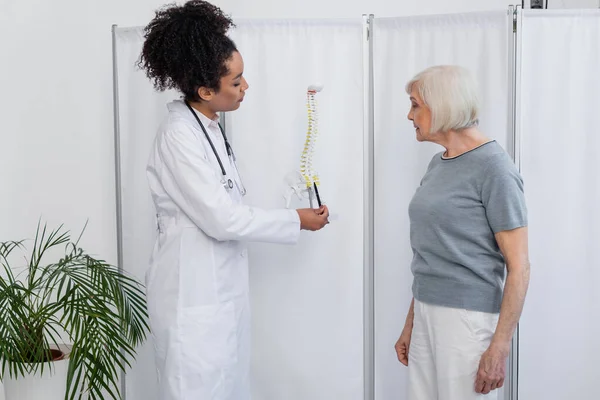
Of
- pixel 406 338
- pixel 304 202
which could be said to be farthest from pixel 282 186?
pixel 406 338

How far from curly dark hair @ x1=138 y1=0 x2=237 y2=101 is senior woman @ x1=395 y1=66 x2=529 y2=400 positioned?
573 millimetres

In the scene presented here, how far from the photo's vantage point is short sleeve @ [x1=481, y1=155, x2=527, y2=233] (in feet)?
6.06

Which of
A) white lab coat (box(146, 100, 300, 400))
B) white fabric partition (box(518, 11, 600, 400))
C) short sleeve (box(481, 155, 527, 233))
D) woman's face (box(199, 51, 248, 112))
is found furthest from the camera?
white fabric partition (box(518, 11, 600, 400))

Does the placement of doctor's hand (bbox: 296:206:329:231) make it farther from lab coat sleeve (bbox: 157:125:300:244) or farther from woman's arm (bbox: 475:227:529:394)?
woman's arm (bbox: 475:227:529:394)

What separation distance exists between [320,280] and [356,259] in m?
0.15

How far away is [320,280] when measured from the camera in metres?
2.75

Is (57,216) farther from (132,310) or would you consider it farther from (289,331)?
(289,331)

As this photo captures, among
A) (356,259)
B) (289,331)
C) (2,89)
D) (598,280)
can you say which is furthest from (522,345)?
(2,89)

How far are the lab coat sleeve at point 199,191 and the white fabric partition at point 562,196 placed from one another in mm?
1016

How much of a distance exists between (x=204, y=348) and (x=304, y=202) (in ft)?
2.63

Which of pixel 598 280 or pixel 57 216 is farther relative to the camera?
pixel 57 216

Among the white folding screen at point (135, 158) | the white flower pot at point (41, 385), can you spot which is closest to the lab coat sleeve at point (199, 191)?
the white folding screen at point (135, 158)

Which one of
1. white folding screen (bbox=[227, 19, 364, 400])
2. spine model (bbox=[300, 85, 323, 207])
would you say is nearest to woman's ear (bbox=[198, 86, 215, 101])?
spine model (bbox=[300, 85, 323, 207])

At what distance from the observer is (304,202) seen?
2.74 m
